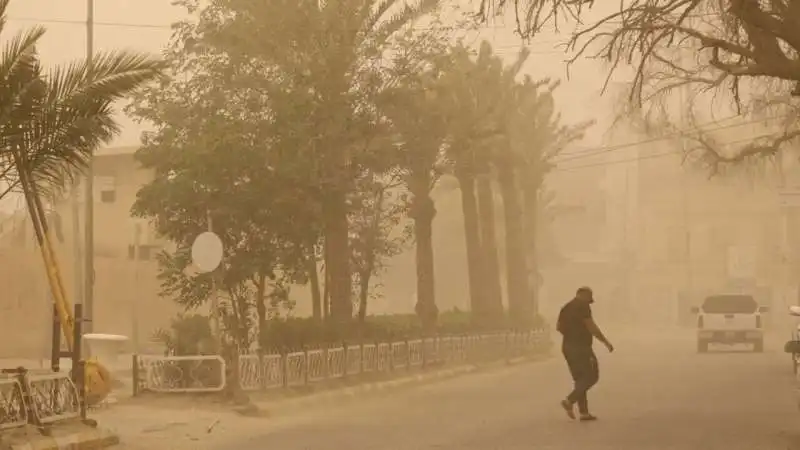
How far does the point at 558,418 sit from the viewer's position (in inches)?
808

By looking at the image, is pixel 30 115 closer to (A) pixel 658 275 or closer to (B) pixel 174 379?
(B) pixel 174 379

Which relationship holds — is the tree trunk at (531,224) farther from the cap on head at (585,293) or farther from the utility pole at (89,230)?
the cap on head at (585,293)

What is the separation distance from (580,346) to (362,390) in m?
9.20

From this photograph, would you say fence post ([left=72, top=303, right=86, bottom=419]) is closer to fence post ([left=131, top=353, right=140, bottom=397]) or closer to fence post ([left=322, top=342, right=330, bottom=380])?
fence post ([left=131, top=353, right=140, bottom=397])

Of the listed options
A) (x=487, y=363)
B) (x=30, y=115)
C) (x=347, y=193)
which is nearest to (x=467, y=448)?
(x=30, y=115)

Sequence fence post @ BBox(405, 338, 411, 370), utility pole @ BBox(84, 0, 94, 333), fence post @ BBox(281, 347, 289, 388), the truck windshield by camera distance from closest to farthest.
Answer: fence post @ BBox(281, 347, 289, 388) < fence post @ BBox(405, 338, 411, 370) < utility pole @ BBox(84, 0, 94, 333) < the truck windshield

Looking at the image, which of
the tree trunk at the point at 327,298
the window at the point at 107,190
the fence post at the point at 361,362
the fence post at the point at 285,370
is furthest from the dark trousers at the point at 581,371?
the window at the point at 107,190

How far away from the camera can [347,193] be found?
99.6 ft

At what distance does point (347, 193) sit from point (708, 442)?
14.9 m

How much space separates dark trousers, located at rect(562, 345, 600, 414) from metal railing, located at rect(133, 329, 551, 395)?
631cm

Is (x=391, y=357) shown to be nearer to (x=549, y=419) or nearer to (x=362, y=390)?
(x=362, y=390)

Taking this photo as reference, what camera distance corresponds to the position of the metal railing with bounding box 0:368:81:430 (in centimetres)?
1606

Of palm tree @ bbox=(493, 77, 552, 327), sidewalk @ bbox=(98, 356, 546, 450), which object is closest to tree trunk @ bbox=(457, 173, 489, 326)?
palm tree @ bbox=(493, 77, 552, 327)

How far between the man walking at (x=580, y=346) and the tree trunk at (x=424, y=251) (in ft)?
57.3
